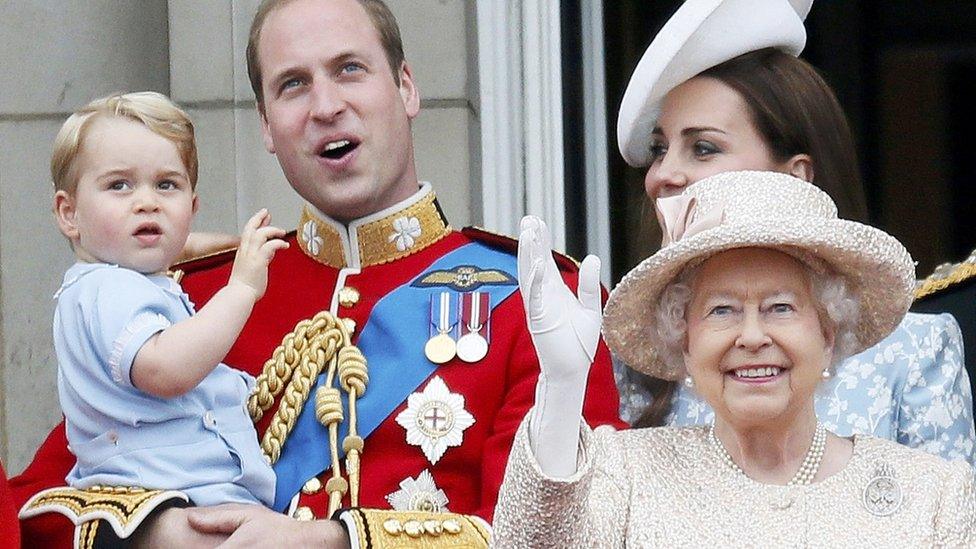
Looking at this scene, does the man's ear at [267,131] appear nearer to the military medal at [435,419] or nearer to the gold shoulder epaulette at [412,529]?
the military medal at [435,419]

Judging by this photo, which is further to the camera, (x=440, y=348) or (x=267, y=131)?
(x=267, y=131)

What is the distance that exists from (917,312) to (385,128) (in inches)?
37.7

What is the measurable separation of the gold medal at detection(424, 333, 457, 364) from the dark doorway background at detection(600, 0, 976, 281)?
137 centimetres

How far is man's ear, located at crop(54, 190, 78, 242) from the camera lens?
388 cm

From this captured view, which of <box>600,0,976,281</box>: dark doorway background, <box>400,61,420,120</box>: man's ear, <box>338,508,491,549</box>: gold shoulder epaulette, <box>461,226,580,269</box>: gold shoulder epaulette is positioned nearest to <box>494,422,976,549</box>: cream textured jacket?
<box>338,508,491,549</box>: gold shoulder epaulette

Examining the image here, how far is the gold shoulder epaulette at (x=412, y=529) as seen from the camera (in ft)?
12.1

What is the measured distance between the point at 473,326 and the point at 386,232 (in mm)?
269

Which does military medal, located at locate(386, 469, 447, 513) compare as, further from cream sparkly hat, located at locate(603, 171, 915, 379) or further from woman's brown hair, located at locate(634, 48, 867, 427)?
cream sparkly hat, located at locate(603, 171, 915, 379)

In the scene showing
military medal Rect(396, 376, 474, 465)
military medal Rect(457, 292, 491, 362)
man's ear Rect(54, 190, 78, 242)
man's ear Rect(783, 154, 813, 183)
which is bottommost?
military medal Rect(396, 376, 474, 465)

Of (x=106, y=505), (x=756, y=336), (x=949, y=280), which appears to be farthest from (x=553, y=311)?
(x=949, y=280)

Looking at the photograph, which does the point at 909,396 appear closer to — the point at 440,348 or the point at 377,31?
the point at 440,348

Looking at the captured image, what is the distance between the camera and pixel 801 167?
13.2 feet

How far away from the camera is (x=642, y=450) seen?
3402mm

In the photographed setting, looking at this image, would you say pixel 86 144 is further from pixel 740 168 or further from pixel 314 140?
pixel 740 168
